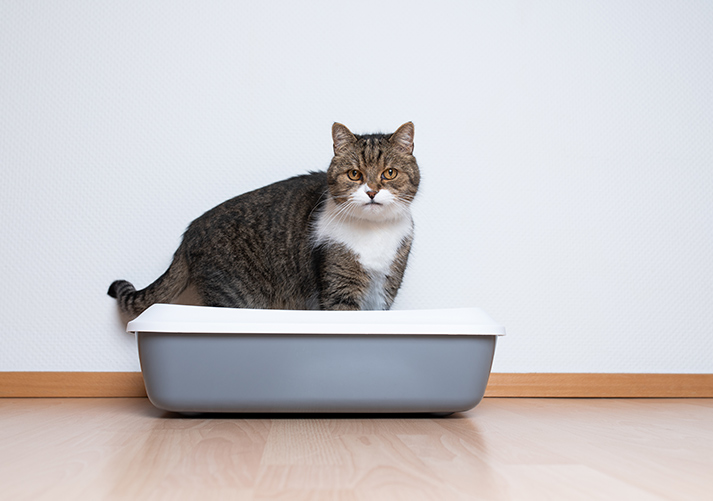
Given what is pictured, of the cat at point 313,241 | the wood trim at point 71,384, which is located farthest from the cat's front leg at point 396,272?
the wood trim at point 71,384

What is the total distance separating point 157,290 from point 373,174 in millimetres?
722

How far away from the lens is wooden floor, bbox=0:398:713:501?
2.21 ft

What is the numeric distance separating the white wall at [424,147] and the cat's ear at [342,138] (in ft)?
0.92

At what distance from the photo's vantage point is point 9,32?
169 centimetres

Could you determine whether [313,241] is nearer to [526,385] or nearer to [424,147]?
[424,147]

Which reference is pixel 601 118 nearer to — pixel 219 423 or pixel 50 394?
pixel 219 423

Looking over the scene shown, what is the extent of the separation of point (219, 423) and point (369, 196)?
0.65m

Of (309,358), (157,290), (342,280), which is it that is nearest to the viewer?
(309,358)

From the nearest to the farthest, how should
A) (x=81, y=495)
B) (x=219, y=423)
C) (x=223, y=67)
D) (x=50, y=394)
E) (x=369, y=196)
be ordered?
Answer: (x=81, y=495), (x=219, y=423), (x=369, y=196), (x=50, y=394), (x=223, y=67)

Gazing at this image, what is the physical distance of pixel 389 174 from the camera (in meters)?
1.45

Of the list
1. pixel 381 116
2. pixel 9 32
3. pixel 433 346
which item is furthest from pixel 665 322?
pixel 9 32

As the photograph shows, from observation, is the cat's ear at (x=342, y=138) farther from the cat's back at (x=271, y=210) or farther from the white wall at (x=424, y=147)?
the white wall at (x=424, y=147)

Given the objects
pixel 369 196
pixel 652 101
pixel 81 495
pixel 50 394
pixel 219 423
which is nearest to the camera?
pixel 81 495

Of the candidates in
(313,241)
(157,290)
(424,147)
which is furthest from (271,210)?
(424,147)
